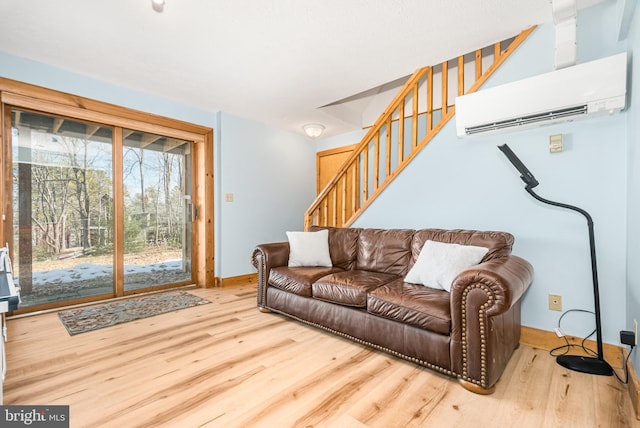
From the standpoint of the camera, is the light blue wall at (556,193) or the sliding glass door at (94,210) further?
the sliding glass door at (94,210)

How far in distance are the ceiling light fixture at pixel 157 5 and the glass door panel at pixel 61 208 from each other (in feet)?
6.30

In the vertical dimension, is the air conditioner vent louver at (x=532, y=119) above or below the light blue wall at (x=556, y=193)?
above

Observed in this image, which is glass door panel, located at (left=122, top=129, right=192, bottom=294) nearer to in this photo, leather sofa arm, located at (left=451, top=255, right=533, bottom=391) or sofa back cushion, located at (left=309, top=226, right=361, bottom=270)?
sofa back cushion, located at (left=309, top=226, right=361, bottom=270)

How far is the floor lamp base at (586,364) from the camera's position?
1.79 m

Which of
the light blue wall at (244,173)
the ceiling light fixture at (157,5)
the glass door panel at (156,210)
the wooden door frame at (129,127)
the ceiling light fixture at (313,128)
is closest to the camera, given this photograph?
the ceiling light fixture at (157,5)

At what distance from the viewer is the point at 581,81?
189 cm

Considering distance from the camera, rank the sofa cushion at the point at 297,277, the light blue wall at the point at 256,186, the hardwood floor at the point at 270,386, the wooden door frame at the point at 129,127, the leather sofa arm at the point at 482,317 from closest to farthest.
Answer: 1. the hardwood floor at the point at 270,386
2. the leather sofa arm at the point at 482,317
3. the sofa cushion at the point at 297,277
4. the wooden door frame at the point at 129,127
5. the light blue wall at the point at 256,186

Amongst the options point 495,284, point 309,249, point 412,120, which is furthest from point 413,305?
point 412,120

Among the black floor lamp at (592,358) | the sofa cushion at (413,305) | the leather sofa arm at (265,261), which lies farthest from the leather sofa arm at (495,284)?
the leather sofa arm at (265,261)

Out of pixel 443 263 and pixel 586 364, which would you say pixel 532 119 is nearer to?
pixel 443 263

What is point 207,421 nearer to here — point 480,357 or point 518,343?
point 480,357

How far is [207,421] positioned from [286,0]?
Result: 248cm

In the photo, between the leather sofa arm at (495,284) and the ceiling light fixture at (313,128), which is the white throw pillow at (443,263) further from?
the ceiling light fixture at (313,128)

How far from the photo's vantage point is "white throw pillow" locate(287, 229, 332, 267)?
2.98 metres
